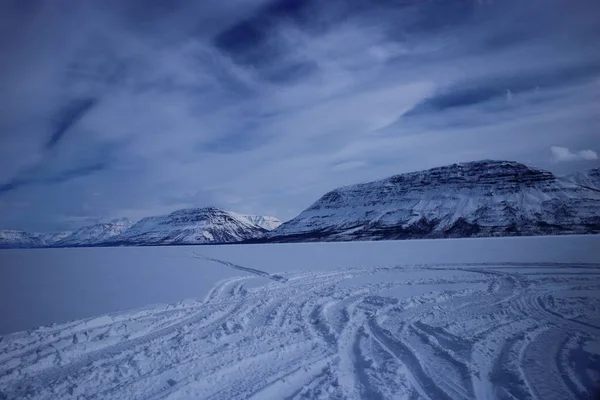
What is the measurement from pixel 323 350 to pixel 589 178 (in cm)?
24889

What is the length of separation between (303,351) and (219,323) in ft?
9.22

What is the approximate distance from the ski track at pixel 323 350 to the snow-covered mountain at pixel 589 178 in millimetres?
231468

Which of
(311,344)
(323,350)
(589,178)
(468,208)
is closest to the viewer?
(323,350)

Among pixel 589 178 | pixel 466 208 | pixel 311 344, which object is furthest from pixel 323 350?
pixel 589 178

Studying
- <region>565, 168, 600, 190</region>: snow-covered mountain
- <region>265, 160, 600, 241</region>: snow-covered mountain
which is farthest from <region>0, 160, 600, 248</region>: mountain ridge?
<region>565, 168, 600, 190</region>: snow-covered mountain

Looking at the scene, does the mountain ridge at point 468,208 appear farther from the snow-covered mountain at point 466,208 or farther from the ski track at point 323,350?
the ski track at point 323,350

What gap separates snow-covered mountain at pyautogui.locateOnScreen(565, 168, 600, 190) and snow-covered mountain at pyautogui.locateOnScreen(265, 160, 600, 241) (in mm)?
51441

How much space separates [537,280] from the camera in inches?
482

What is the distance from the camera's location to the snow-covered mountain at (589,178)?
180m

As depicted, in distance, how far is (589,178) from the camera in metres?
185

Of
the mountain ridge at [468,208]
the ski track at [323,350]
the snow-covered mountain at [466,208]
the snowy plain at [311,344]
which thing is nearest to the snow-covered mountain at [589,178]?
the mountain ridge at [468,208]

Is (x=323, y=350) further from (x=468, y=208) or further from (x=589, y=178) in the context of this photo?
Answer: (x=589, y=178)

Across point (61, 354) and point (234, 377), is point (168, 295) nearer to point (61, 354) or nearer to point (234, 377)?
point (61, 354)

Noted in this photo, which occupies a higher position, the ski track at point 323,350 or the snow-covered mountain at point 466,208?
the snow-covered mountain at point 466,208
